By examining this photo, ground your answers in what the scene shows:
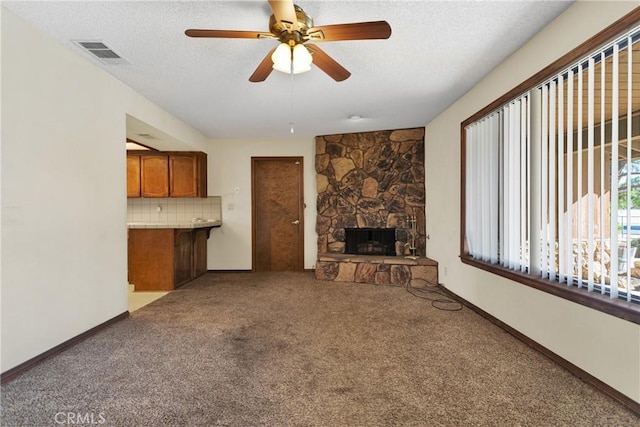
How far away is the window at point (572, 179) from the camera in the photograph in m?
1.69

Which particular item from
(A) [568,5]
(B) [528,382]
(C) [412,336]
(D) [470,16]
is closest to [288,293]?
(C) [412,336]

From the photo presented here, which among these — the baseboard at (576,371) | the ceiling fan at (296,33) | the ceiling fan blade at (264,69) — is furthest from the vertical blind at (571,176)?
the ceiling fan blade at (264,69)

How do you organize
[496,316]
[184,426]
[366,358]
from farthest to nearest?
[496,316]
[366,358]
[184,426]

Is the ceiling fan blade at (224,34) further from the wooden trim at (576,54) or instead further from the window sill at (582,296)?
the window sill at (582,296)

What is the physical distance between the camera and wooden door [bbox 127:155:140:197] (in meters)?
4.88

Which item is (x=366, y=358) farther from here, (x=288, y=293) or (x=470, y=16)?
(x=470, y=16)

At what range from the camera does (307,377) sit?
1.90m

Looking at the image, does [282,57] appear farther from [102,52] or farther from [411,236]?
[411,236]

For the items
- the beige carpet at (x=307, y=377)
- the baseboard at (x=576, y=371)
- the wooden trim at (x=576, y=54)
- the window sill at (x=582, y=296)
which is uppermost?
the wooden trim at (x=576, y=54)

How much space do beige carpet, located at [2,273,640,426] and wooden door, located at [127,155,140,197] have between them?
2631 millimetres

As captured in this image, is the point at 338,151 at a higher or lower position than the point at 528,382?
higher

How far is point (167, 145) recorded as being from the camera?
4500 millimetres

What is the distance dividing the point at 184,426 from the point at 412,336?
185 cm

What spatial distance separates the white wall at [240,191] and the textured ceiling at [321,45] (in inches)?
53.2
